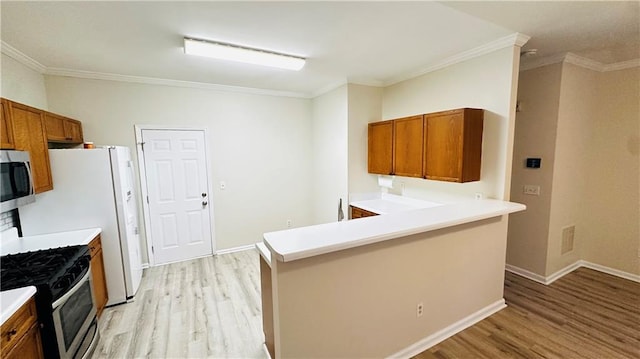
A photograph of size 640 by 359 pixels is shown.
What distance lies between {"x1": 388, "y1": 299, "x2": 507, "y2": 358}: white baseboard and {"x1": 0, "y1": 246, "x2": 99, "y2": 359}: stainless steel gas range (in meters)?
2.33

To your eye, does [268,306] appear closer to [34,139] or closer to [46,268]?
[46,268]

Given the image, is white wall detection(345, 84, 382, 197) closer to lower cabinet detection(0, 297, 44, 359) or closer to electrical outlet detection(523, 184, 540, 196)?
electrical outlet detection(523, 184, 540, 196)

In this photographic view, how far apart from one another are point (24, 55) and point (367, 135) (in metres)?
3.99

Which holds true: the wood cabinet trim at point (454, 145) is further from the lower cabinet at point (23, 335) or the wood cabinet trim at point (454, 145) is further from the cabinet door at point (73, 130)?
the cabinet door at point (73, 130)

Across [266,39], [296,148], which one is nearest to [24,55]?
[266,39]

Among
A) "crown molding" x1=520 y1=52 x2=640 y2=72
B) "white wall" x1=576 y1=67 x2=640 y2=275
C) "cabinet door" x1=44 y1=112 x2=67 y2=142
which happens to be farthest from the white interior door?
"white wall" x1=576 y1=67 x2=640 y2=275

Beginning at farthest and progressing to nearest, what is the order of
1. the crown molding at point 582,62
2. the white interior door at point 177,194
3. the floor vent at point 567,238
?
the white interior door at point 177,194 → the floor vent at point 567,238 → the crown molding at point 582,62

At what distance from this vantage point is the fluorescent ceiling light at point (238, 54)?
244 centimetres

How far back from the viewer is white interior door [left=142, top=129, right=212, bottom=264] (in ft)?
12.5

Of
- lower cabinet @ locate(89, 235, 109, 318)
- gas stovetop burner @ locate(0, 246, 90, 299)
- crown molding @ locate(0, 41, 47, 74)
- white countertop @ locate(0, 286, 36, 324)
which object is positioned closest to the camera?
white countertop @ locate(0, 286, 36, 324)

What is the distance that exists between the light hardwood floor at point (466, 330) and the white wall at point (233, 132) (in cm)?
130

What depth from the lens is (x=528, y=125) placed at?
10.8ft

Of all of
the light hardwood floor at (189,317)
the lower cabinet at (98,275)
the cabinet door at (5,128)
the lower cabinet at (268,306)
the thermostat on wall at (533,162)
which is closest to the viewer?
the lower cabinet at (268,306)

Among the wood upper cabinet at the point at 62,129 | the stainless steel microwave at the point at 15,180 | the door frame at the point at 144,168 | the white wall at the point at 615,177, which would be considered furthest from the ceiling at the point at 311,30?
the stainless steel microwave at the point at 15,180
